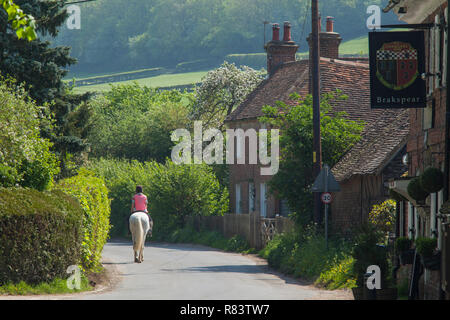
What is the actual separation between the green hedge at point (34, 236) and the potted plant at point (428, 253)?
7616 millimetres

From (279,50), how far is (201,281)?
2906 centimetres

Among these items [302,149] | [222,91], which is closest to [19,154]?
[302,149]

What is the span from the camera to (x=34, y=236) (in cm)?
1673

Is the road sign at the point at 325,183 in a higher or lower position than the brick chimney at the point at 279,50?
lower

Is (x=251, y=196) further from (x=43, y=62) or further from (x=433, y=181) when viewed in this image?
(x=433, y=181)

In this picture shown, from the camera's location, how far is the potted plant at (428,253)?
14711mm

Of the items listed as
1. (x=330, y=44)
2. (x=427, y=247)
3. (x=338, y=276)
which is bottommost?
(x=338, y=276)

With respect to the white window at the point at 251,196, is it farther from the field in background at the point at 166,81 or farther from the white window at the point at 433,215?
the field in background at the point at 166,81

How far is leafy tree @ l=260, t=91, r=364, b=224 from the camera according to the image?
2850 centimetres

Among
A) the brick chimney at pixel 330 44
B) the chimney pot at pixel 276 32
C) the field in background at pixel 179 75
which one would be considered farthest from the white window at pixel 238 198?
the field in background at pixel 179 75

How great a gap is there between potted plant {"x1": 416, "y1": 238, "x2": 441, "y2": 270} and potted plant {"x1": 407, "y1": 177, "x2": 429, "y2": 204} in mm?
1826

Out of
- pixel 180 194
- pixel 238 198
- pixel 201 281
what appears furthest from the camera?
pixel 238 198

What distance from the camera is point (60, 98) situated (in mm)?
31484
